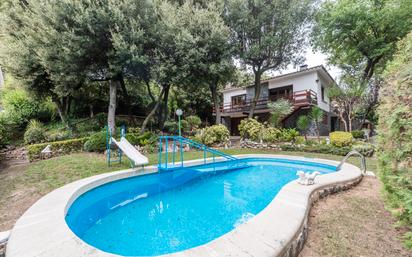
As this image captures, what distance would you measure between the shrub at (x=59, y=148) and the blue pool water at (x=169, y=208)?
16.5 ft

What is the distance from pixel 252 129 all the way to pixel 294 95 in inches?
236

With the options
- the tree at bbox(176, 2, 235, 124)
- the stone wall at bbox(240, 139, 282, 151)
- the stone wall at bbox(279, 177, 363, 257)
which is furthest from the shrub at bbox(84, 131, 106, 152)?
the stone wall at bbox(279, 177, 363, 257)

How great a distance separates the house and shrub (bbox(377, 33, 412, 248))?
1306 centimetres

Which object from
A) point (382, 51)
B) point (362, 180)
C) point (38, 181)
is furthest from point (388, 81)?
point (382, 51)

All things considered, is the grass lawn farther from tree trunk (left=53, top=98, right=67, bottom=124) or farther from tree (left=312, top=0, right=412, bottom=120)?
tree (left=312, top=0, right=412, bottom=120)

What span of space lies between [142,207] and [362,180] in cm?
612

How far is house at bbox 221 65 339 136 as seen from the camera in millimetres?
14992

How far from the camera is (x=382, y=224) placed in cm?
282

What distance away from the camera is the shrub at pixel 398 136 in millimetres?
1988

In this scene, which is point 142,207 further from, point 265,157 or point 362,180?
point 265,157

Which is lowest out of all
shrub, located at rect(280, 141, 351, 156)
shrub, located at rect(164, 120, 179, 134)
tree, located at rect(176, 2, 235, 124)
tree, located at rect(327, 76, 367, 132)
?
shrub, located at rect(280, 141, 351, 156)

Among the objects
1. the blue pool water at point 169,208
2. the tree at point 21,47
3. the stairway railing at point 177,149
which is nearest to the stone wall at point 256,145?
the stairway railing at point 177,149

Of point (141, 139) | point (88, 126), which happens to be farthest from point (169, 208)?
point (88, 126)

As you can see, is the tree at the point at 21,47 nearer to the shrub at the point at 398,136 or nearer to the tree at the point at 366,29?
the shrub at the point at 398,136
